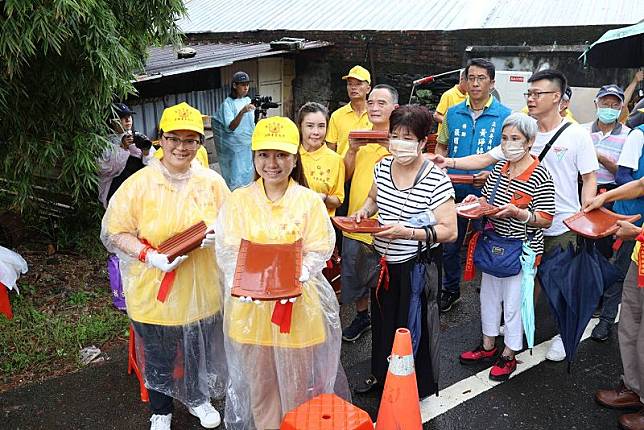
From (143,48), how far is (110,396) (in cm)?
332

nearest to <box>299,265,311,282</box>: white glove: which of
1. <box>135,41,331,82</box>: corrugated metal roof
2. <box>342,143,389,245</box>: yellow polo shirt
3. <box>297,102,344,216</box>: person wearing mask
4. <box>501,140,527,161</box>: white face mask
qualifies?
<box>342,143,389,245</box>: yellow polo shirt

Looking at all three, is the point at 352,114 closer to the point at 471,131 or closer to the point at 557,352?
the point at 471,131

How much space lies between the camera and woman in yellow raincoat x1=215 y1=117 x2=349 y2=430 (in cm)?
274

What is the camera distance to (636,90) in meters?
7.56

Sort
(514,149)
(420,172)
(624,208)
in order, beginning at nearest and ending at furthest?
(420,172) → (514,149) → (624,208)

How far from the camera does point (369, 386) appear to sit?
3.70 m

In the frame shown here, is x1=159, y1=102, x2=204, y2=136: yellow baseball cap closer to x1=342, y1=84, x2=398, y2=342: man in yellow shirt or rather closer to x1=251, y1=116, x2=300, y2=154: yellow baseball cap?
x1=251, y1=116, x2=300, y2=154: yellow baseball cap

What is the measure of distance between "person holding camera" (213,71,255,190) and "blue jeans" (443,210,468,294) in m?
3.51

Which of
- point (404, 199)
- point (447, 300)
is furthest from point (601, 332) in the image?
point (404, 199)

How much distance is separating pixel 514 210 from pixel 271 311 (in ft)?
5.35

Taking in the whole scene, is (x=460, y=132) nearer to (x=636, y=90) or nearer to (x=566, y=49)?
(x=636, y=90)

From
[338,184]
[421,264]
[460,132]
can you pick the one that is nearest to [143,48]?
[338,184]

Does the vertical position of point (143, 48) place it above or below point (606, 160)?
above

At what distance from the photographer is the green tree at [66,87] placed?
3.90 meters
